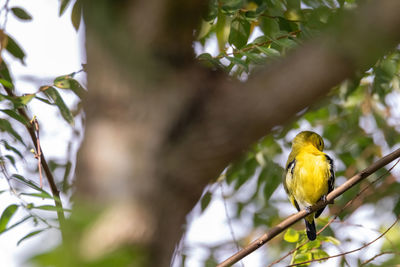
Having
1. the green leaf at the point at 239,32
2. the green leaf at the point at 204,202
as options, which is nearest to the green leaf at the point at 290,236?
the green leaf at the point at 204,202

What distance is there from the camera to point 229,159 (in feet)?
2.86

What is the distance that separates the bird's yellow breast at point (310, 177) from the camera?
4613mm

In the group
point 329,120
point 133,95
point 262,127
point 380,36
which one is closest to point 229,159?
point 262,127

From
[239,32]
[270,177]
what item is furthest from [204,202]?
[239,32]

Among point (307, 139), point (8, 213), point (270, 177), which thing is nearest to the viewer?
point (8, 213)

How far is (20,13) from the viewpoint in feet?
9.33

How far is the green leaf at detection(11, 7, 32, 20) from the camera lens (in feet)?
9.28

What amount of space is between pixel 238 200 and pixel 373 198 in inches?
57.8

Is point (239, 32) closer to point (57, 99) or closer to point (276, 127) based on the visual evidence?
point (57, 99)

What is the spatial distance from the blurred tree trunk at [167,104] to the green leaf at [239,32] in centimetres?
202

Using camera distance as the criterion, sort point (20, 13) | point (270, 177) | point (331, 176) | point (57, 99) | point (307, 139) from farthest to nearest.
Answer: point (307, 139)
point (331, 176)
point (270, 177)
point (20, 13)
point (57, 99)

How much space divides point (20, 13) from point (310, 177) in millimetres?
2838

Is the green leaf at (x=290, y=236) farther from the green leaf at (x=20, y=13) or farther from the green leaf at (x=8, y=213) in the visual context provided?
the green leaf at (x=20, y=13)

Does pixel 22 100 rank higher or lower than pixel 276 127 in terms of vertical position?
higher
